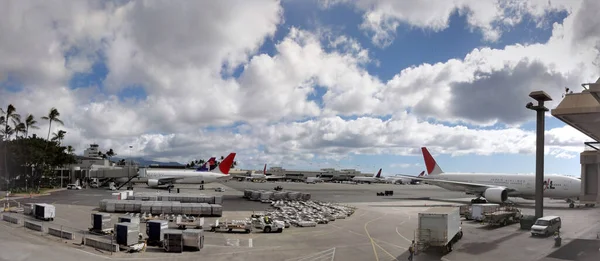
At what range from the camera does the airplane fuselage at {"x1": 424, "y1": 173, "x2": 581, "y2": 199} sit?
66.4m

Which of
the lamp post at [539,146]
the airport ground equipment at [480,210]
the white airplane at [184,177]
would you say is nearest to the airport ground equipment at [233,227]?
the airport ground equipment at [480,210]

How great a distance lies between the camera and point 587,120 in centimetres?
2959

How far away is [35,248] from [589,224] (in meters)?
56.3

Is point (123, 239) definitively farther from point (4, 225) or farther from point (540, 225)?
point (540, 225)

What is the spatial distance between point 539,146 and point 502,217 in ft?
31.7

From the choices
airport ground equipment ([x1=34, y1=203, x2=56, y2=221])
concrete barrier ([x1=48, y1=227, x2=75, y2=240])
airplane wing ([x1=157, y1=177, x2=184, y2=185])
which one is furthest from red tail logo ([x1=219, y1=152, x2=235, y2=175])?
concrete barrier ([x1=48, y1=227, x2=75, y2=240])

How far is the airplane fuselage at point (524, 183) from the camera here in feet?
218

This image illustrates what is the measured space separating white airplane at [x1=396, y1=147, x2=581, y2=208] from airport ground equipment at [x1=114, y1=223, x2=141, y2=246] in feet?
183

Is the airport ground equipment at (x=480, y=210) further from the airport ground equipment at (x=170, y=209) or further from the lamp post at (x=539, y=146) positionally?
the airport ground equipment at (x=170, y=209)

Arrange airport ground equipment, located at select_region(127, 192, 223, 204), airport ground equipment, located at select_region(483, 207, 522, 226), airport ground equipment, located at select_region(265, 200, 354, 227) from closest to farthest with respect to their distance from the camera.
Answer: airport ground equipment, located at select_region(265, 200, 354, 227) < airport ground equipment, located at select_region(483, 207, 522, 226) < airport ground equipment, located at select_region(127, 192, 223, 204)

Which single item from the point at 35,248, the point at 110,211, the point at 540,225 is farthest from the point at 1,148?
the point at 540,225

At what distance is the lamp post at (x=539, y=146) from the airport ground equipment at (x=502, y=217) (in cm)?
330

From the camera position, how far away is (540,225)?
4125 cm

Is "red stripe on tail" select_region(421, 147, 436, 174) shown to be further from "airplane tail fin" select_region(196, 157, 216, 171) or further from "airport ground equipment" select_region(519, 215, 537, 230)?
"airplane tail fin" select_region(196, 157, 216, 171)
